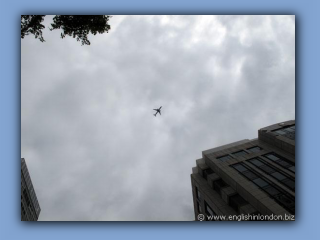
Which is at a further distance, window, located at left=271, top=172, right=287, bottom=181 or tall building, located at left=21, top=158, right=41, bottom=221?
tall building, located at left=21, top=158, right=41, bottom=221

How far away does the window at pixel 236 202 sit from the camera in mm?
15944

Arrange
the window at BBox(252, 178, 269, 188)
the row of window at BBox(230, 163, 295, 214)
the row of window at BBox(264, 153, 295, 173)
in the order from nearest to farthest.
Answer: the row of window at BBox(230, 163, 295, 214) → the window at BBox(252, 178, 269, 188) → the row of window at BBox(264, 153, 295, 173)

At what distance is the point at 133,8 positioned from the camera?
10.5m

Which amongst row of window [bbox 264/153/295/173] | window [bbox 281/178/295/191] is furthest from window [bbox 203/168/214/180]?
window [bbox 281/178/295/191]

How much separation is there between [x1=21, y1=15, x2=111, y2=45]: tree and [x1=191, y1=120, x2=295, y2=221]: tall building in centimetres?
1278

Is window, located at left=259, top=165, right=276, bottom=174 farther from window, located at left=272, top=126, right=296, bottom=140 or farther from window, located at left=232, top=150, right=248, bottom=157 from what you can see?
window, located at left=272, top=126, right=296, bottom=140

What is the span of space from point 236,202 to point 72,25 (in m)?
17.2

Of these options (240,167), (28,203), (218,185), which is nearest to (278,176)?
(240,167)

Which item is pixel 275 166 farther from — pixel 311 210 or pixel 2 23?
pixel 2 23

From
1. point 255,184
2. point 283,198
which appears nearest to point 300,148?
point 283,198

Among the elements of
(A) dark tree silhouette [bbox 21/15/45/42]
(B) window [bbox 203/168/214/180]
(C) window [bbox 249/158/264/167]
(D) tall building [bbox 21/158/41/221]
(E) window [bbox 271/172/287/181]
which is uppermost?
(A) dark tree silhouette [bbox 21/15/45/42]

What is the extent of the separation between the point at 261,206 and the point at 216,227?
656cm

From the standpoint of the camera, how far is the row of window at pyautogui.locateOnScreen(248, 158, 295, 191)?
15653 millimetres

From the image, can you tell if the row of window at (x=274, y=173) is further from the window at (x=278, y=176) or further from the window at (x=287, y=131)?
the window at (x=287, y=131)
